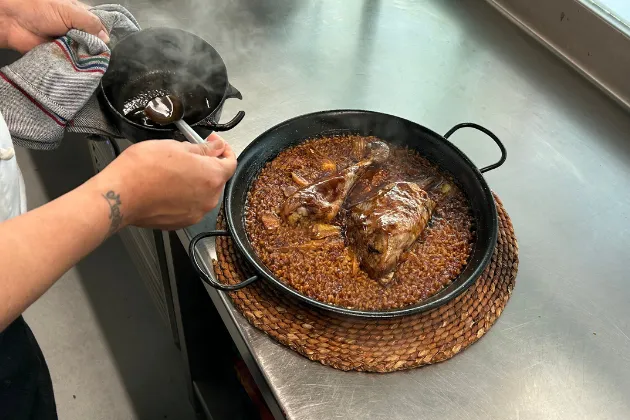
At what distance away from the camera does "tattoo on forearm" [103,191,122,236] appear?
2.89 feet

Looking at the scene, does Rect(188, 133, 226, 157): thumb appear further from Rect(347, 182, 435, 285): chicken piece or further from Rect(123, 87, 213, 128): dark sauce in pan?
Rect(347, 182, 435, 285): chicken piece

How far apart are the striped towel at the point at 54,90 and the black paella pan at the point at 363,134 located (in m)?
0.36

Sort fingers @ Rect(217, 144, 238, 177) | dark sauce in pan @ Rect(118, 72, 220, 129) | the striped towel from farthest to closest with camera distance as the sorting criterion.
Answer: dark sauce in pan @ Rect(118, 72, 220, 129)
the striped towel
fingers @ Rect(217, 144, 238, 177)

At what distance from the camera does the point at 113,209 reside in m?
0.88

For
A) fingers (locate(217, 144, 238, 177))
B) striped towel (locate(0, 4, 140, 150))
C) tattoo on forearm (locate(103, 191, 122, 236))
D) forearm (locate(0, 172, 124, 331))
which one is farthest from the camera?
striped towel (locate(0, 4, 140, 150))

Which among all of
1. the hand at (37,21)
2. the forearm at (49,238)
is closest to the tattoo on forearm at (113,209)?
the forearm at (49,238)

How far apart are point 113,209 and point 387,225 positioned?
51 cm

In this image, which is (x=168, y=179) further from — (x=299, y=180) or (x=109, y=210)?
(x=299, y=180)

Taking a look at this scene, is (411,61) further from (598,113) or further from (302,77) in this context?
(598,113)

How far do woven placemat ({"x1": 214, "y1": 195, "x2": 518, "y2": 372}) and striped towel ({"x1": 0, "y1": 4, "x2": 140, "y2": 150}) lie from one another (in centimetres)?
44

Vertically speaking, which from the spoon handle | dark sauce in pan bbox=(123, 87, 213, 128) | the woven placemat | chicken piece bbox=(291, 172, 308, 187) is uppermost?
the spoon handle

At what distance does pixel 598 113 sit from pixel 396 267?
92cm

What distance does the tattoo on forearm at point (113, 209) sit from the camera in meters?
0.88

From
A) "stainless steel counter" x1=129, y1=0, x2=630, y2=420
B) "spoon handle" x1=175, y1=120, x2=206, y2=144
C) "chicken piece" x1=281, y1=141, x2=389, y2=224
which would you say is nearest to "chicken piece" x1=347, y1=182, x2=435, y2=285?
"chicken piece" x1=281, y1=141, x2=389, y2=224
